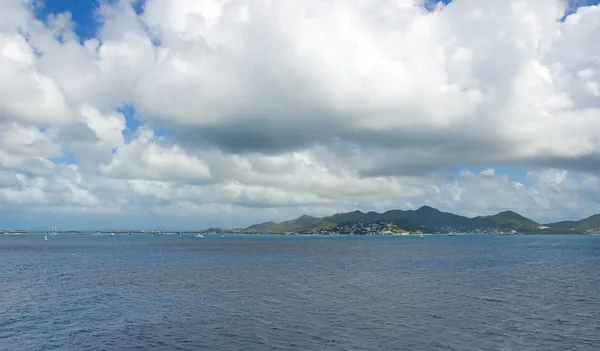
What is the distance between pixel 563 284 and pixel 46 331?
339ft

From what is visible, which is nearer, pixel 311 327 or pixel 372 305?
pixel 311 327

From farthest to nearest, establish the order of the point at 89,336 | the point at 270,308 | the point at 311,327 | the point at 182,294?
1. the point at 182,294
2. the point at 270,308
3. the point at 311,327
4. the point at 89,336

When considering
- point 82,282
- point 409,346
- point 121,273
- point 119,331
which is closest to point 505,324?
point 409,346

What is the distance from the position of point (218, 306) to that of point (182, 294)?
50.6 feet

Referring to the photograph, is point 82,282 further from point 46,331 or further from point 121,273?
point 46,331

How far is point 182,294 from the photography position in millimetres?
84250

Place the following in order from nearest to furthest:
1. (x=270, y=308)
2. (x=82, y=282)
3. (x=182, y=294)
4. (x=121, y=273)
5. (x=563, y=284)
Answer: (x=270, y=308)
(x=182, y=294)
(x=563, y=284)
(x=82, y=282)
(x=121, y=273)

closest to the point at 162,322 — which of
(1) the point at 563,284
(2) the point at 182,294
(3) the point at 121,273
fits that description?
(2) the point at 182,294

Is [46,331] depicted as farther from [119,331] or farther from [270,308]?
[270,308]

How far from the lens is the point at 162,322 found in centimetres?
6059

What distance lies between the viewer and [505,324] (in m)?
59.4

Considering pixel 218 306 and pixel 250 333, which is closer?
pixel 250 333

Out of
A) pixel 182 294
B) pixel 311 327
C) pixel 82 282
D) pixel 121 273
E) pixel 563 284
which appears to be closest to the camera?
pixel 311 327

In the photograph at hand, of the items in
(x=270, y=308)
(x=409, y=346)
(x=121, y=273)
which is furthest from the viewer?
(x=121, y=273)
